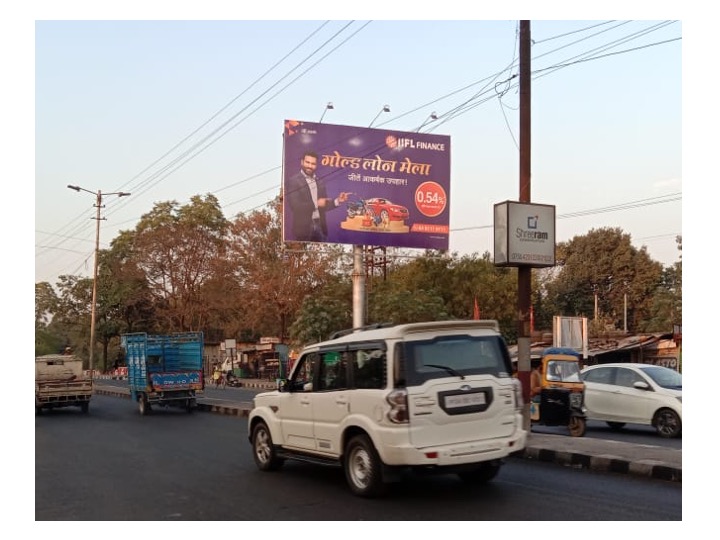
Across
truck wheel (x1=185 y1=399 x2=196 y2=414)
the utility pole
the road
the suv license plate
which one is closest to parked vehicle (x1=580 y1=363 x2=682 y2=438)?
the utility pole

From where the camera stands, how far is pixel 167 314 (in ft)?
168

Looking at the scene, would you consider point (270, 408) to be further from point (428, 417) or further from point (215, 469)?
point (428, 417)

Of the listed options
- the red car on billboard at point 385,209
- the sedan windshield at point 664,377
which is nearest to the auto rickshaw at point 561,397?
the sedan windshield at point 664,377

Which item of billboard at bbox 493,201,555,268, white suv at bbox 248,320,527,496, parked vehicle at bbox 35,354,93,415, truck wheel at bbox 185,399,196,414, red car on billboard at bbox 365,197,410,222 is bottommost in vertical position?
truck wheel at bbox 185,399,196,414

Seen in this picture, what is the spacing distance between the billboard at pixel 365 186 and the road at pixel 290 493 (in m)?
16.0

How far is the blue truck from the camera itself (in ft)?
78.4

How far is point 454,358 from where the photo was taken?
841 centimetres

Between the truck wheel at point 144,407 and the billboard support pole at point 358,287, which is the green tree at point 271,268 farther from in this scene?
the truck wheel at point 144,407

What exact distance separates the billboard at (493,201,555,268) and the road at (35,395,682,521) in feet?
12.1

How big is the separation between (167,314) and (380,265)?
14.7m

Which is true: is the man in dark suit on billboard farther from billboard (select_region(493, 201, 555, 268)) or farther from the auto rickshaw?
billboard (select_region(493, 201, 555, 268))

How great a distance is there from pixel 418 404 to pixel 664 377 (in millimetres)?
9506

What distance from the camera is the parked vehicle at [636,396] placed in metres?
15.0
